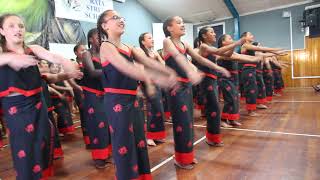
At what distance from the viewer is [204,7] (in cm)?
891

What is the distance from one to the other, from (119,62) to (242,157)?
1.53 metres

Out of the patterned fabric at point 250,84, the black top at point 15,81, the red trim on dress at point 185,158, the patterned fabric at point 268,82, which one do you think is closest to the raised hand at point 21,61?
the black top at point 15,81

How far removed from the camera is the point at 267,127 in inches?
133

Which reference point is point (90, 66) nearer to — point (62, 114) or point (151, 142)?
point (151, 142)

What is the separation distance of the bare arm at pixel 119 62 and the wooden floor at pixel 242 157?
1.03 meters

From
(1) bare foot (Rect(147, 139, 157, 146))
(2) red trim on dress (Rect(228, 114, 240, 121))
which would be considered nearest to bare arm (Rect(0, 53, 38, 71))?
(1) bare foot (Rect(147, 139, 157, 146))

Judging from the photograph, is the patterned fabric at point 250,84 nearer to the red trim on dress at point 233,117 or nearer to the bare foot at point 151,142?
the red trim on dress at point 233,117

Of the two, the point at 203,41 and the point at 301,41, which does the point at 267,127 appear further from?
the point at 301,41

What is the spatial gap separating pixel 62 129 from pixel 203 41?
2.28m

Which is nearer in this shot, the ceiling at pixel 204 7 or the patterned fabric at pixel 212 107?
the patterned fabric at pixel 212 107

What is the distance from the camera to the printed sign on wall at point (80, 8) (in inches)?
255

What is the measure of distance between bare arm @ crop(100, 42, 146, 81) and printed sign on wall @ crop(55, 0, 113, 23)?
18.5ft

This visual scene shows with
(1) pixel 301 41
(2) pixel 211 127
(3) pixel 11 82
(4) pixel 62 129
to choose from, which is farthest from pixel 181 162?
(1) pixel 301 41

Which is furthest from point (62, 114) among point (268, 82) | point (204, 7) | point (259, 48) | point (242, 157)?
point (204, 7)
